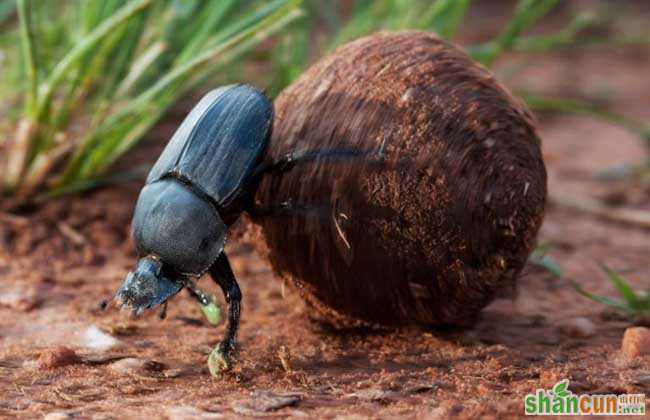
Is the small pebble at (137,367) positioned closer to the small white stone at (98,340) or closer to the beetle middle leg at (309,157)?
the small white stone at (98,340)

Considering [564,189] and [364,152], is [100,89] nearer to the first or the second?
[364,152]

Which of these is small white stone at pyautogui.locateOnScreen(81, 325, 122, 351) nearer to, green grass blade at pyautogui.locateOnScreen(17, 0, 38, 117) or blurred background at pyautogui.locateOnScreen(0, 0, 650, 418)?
blurred background at pyautogui.locateOnScreen(0, 0, 650, 418)

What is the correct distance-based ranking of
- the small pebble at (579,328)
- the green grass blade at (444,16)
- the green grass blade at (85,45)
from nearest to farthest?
the small pebble at (579,328), the green grass blade at (85,45), the green grass blade at (444,16)

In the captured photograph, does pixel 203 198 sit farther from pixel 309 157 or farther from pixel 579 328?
pixel 579 328

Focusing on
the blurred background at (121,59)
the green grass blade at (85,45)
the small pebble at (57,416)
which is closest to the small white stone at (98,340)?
the small pebble at (57,416)

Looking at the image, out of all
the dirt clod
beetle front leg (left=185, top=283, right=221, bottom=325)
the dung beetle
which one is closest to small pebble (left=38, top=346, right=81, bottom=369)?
the dung beetle

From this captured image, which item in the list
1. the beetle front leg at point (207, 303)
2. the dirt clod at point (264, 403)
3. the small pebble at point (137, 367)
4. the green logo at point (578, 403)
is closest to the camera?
the green logo at point (578, 403)
